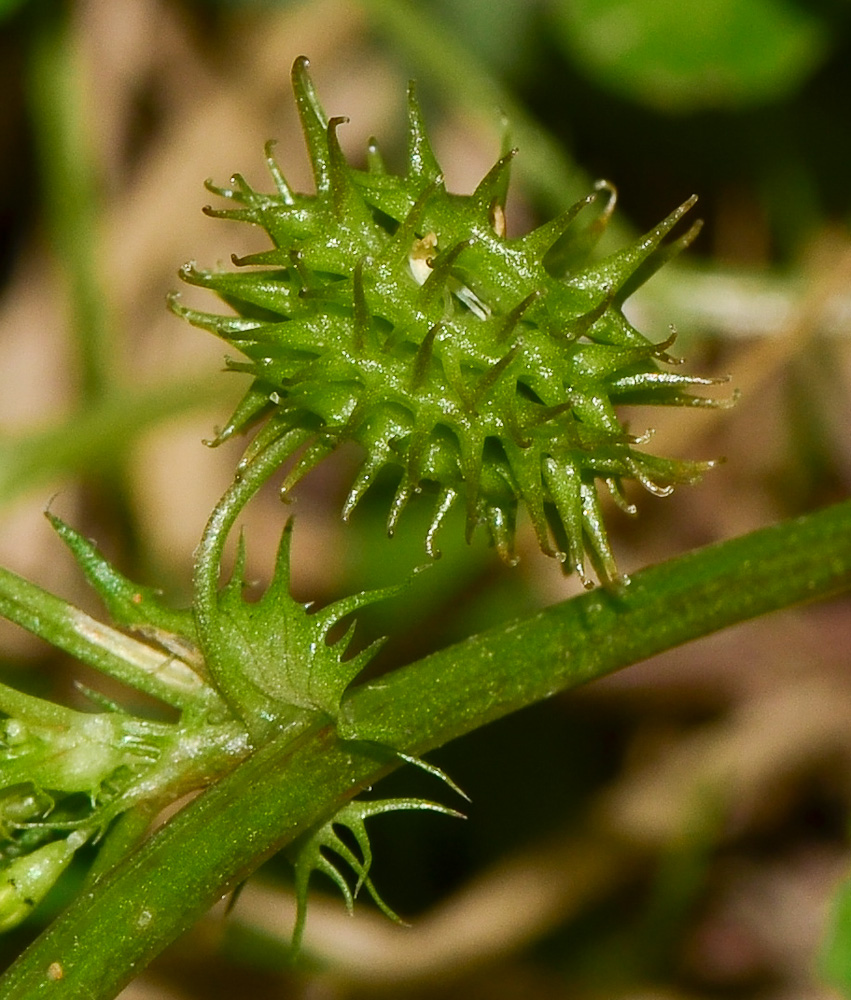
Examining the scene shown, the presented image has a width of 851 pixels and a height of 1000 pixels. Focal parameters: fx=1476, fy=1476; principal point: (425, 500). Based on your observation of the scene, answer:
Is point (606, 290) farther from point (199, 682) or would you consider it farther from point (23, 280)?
point (23, 280)

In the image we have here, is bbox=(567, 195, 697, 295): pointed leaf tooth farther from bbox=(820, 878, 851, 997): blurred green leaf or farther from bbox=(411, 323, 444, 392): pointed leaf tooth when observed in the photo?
bbox=(820, 878, 851, 997): blurred green leaf

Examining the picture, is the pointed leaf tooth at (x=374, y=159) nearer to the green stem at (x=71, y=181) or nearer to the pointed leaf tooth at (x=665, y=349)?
the pointed leaf tooth at (x=665, y=349)

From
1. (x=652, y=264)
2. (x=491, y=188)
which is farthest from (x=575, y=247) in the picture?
(x=491, y=188)

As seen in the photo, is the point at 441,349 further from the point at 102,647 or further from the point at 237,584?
the point at 102,647

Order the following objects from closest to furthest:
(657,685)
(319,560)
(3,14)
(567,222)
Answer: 1. (567,222)
2. (3,14)
3. (657,685)
4. (319,560)

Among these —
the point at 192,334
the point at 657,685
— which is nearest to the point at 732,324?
the point at 657,685

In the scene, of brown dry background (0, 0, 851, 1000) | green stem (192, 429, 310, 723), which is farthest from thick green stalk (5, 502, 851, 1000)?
brown dry background (0, 0, 851, 1000)
